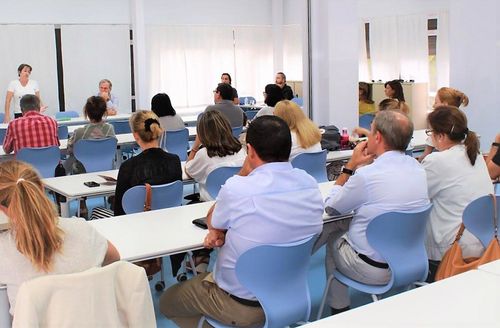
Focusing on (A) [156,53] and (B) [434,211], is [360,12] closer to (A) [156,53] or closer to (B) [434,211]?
(A) [156,53]

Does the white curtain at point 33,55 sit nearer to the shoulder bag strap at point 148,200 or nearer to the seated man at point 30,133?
the seated man at point 30,133

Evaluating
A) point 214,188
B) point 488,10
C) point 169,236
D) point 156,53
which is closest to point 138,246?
point 169,236

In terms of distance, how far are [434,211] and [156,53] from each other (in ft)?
32.4

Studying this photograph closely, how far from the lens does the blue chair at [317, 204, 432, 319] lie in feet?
10.5

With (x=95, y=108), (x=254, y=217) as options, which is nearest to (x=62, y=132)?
(x=95, y=108)

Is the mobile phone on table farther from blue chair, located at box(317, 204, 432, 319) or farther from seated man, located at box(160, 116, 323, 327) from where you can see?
blue chair, located at box(317, 204, 432, 319)

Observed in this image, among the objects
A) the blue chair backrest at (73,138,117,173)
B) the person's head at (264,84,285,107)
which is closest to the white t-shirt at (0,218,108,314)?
the blue chair backrest at (73,138,117,173)

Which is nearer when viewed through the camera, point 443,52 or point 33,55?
point 33,55

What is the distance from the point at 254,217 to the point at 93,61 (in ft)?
32.3

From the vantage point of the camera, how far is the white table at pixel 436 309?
2100 millimetres

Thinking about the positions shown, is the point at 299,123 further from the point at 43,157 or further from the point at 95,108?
the point at 43,157

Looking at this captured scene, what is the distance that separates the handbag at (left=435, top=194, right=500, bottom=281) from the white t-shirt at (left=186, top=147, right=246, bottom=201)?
178 cm

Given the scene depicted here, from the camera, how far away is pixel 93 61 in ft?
39.4

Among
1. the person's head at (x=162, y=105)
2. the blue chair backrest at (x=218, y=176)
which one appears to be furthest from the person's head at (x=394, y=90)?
the blue chair backrest at (x=218, y=176)
